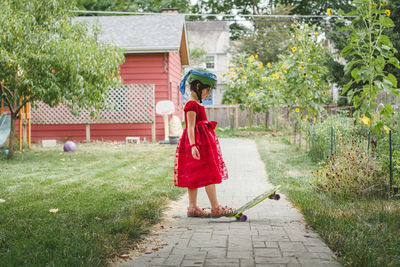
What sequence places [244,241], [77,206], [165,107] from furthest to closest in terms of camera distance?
1. [165,107]
2. [77,206]
3. [244,241]

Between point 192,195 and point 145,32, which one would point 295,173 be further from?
point 145,32

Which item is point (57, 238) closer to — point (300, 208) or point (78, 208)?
point (78, 208)

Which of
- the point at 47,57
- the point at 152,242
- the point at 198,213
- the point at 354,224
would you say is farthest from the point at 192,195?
the point at 47,57

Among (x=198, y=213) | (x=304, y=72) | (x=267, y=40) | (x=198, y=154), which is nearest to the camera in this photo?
(x=198, y=154)

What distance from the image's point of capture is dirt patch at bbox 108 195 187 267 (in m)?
3.34

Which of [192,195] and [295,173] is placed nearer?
[192,195]

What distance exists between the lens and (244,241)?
3.72 metres

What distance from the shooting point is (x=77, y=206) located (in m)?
4.99

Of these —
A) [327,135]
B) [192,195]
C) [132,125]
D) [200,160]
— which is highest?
[132,125]

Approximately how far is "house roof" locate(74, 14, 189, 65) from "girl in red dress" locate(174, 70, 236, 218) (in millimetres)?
9808

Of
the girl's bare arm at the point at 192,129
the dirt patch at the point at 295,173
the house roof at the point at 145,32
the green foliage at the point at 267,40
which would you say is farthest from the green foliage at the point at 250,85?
the green foliage at the point at 267,40

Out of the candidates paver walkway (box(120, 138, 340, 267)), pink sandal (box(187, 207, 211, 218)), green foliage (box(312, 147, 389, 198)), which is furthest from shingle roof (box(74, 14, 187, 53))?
pink sandal (box(187, 207, 211, 218))

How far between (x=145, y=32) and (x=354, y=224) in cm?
1311

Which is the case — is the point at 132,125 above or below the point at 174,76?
below
